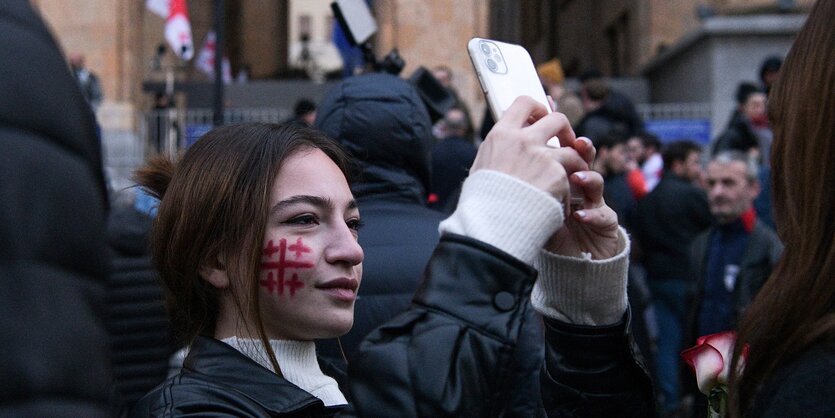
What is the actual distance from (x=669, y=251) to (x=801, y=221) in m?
8.25

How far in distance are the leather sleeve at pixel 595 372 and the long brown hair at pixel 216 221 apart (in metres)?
0.59

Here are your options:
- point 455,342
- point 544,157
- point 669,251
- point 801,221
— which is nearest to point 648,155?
point 669,251

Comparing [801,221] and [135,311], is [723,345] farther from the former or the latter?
[135,311]

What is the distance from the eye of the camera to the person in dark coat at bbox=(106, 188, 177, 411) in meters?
5.71

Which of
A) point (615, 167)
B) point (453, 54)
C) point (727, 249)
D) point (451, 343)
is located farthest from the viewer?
point (453, 54)

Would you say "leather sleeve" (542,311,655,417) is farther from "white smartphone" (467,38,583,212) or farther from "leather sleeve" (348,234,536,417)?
"leather sleeve" (348,234,536,417)

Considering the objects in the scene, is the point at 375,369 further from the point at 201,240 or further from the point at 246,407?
the point at 201,240

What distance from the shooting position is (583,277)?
2.27m

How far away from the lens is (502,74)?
2.22 m

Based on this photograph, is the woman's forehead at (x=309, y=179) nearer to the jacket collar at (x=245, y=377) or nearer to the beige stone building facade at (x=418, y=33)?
the jacket collar at (x=245, y=377)

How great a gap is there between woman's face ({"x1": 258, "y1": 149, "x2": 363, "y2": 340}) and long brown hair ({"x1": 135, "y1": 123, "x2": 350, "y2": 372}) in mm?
30

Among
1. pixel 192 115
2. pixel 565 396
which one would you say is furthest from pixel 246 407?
pixel 192 115

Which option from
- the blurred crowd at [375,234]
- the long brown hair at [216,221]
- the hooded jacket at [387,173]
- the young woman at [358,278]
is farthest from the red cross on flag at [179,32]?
the long brown hair at [216,221]

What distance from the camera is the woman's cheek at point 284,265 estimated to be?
2541 millimetres
